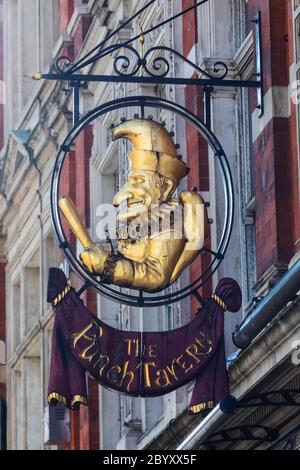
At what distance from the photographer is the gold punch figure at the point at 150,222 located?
17891 mm

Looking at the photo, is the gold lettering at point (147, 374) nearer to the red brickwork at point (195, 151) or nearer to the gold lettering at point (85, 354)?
the gold lettering at point (85, 354)

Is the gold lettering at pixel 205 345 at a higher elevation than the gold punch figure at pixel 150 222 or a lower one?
lower

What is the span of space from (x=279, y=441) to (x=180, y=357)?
7.80 feet

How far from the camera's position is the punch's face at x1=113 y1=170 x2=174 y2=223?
60.1 ft

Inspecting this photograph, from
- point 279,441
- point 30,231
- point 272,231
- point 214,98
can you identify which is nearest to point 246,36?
point 214,98

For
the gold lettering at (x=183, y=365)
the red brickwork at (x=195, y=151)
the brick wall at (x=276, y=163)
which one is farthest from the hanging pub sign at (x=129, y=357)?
the red brickwork at (x=195, y=151)

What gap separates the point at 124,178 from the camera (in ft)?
87.6

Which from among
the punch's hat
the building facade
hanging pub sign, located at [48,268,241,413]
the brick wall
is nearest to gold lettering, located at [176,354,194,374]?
hanging pub sign, located at [48,268,241,413]

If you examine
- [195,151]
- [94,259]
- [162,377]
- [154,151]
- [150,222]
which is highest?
[195,151]

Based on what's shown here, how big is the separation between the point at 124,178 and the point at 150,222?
8.62 m

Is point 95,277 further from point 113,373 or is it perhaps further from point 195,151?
point 195,151

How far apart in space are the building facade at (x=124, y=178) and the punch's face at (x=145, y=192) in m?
1.48

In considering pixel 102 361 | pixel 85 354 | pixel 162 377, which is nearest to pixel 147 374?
pixel 162 377
